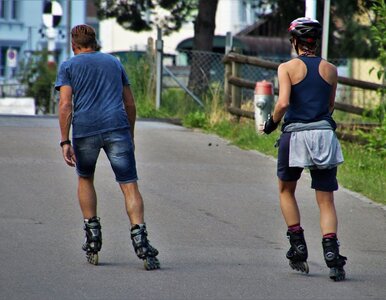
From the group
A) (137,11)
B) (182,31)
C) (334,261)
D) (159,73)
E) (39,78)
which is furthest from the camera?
(182,31)

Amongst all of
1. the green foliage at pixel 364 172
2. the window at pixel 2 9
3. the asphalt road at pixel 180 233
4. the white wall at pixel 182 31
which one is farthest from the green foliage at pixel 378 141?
the white wall at pixel 182 31

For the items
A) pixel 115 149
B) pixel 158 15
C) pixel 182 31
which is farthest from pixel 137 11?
pixel 182 31

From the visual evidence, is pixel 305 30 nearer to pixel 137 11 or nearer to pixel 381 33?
pixel 381 33

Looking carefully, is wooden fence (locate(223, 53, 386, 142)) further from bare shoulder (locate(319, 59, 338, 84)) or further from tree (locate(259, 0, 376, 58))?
bare shoulder (locate(319, 59, 338, 84))

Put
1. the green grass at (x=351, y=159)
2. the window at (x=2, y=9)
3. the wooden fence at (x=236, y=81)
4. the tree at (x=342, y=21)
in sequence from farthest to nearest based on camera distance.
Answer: the window at (x=2, y=9) < the tree at (x=342, y=21) < the wooden fence at (x=236, y=81) < the green grass at (x=351, y=159)

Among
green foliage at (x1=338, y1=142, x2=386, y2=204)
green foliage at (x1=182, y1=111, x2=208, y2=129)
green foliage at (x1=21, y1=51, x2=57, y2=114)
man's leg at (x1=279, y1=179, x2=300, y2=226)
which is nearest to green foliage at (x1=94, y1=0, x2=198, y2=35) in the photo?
green foliage at (x1=21, y1=51, x2=57, y2=114)

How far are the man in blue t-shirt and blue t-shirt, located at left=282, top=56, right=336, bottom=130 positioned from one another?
117 centimetres

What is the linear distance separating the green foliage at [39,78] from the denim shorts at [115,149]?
2416cm

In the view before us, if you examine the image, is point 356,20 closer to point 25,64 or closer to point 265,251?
point 25,64

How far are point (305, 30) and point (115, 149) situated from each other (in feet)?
4.92

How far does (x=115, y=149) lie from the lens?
803 cm

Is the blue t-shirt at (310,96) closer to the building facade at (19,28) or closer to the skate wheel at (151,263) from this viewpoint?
the skate wheel at (151,263)

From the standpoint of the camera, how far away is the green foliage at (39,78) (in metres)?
33.1

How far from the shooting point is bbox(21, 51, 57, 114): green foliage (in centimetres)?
3309
